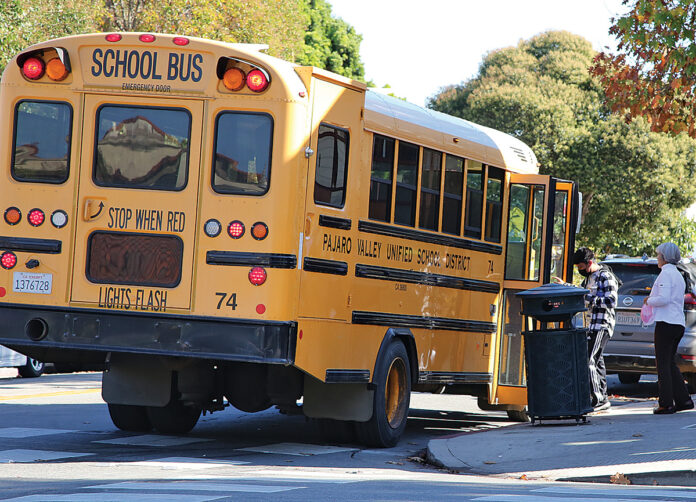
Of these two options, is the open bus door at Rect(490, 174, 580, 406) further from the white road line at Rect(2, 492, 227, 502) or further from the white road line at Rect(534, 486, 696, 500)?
the white road line at Rect(2, 492, 227, 502)

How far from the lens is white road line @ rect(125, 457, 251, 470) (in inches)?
344

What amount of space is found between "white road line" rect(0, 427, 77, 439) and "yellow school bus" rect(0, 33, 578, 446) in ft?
2.76

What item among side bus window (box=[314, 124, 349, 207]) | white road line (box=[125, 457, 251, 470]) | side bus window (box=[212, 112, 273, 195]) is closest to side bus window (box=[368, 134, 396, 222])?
side bus window (box=[314, 124, 349, 207])

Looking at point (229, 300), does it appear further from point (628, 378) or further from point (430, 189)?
point (628, 378)

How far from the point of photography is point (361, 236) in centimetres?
1019

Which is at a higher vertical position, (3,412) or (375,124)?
(375,124)

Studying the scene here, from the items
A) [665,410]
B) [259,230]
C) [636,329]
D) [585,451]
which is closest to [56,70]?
[259,230]

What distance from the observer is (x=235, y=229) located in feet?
29.8

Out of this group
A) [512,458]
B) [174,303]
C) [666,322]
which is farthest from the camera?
[666,322]

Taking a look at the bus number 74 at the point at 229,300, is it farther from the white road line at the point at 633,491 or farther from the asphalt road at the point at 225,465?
the white road line at the point at 633,491

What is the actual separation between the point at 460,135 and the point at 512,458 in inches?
145

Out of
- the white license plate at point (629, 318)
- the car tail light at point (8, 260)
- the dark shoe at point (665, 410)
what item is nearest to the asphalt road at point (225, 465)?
the car tail light at point (8, 260)

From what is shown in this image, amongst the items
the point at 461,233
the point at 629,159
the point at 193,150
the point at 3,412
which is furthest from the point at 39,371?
the point at 629,159

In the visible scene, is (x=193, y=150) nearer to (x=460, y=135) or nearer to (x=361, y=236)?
(x=361, y=236)
